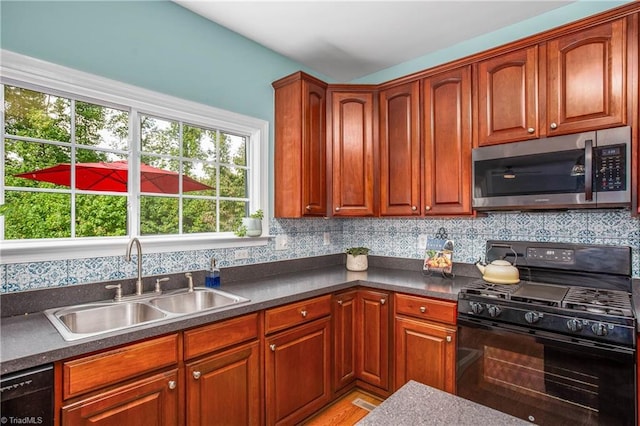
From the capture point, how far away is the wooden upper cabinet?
254cm

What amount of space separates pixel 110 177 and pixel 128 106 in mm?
424

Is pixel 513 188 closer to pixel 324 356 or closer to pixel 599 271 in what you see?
pixel 599 271

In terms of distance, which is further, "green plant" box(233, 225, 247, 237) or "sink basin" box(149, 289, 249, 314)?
"green plant" box(233, 225, 247, 237)

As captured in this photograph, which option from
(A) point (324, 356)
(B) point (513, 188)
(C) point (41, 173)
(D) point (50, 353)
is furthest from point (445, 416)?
(C) point (41, 173)

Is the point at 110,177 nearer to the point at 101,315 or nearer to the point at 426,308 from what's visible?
the point at 101,315

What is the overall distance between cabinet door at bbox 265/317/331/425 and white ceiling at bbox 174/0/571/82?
2038 mm

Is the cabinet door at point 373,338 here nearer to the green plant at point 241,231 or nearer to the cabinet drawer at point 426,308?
the cabinet drawer at point 426,308

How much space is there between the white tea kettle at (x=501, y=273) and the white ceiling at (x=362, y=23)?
169 centimetres

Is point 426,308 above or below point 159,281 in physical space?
below

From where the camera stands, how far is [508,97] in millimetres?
2139

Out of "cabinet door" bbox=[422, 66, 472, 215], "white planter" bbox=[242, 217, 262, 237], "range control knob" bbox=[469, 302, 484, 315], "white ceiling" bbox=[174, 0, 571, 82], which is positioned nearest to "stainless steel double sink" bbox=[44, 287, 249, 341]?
"white planter" bbox=[242, 217, 262, 237]

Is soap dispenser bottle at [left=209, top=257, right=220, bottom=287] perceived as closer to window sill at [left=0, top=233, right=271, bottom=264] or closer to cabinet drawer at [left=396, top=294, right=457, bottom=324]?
window sill at [left=0, top=233, right=271, bottom=264]

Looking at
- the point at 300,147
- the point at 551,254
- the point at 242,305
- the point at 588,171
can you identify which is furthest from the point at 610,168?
the point at 242,305

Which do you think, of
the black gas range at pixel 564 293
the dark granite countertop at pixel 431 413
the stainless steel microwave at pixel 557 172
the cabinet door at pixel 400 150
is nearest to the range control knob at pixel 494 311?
the black gas range at pixel 564 293
